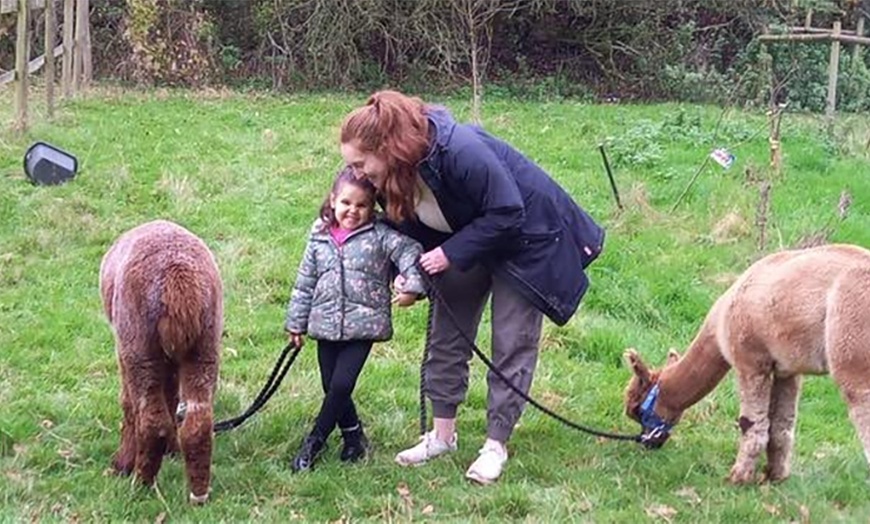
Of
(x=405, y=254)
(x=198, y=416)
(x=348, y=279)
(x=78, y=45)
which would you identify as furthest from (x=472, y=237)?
(x=78, y=45)

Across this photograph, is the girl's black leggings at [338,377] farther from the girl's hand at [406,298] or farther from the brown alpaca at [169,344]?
the brown alpaca at [169,344]

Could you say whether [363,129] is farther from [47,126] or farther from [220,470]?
[47,126]

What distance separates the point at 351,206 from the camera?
505 centimetres

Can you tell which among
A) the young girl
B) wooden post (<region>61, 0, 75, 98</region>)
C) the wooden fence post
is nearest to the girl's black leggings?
the young girl

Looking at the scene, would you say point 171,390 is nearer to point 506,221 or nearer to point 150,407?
point 150,407

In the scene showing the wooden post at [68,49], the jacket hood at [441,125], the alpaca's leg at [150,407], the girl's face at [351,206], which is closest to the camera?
the alpaca's leg at [150,407]

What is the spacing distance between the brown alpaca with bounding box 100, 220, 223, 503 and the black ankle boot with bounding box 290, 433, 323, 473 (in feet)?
1.83

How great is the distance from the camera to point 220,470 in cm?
518

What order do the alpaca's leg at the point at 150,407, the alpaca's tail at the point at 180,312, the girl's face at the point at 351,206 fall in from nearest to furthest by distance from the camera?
the alpaca's tail at the point at 180,312 < the alpaca's leg at the point at 150,407 < the girl's face at the point at 351,206

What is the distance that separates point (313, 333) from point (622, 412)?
6.25 feet

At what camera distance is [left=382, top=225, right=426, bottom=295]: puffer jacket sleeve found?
16.4 feet

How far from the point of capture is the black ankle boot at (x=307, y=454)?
525 centimetres

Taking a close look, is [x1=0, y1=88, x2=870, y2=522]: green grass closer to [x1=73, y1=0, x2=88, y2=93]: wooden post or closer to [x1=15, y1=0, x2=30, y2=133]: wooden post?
[x1=15, y1=0, x2=30, y2=133]: wooden post

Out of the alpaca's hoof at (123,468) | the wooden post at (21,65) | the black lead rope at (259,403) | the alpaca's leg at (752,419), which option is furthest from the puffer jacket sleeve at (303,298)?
the wooden post at (21,65)
